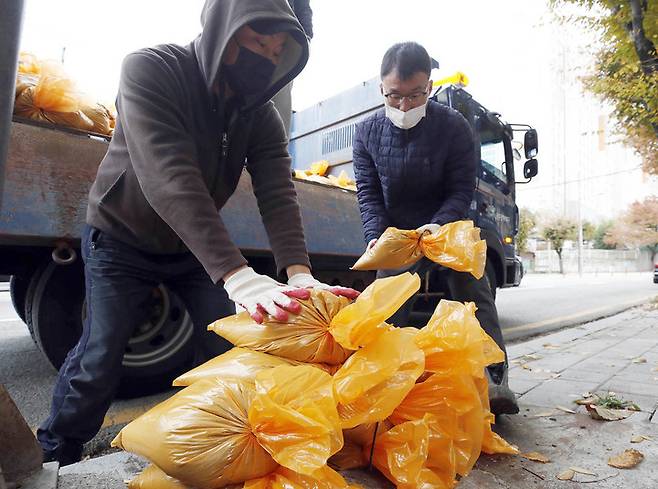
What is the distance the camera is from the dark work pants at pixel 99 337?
5.20ft

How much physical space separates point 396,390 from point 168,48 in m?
1.33

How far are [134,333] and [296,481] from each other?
6.94 ft

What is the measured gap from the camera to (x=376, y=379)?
130 centimetres

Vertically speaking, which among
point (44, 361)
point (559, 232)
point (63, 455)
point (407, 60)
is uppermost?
point (559, 232)

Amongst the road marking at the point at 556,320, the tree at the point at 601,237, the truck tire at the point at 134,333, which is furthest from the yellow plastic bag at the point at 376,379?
the tree at the point at 601,237

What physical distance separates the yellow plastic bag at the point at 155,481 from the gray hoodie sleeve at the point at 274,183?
30.3 inches

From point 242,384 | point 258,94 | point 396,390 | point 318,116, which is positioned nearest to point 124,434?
point 242,384

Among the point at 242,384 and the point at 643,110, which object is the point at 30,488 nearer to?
the point at 242,384

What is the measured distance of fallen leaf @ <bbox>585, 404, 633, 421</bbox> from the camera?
2.39m

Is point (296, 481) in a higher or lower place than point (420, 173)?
lower

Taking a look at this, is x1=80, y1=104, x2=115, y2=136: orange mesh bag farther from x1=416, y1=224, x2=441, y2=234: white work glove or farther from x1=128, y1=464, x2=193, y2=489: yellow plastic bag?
x1=128, y1=464, x2=193, y2=489: yellow plastic bag

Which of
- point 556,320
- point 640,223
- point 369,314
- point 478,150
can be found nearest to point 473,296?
point 369,314

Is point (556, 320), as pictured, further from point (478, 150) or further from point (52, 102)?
point (52, 102)

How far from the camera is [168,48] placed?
5.42 feet
